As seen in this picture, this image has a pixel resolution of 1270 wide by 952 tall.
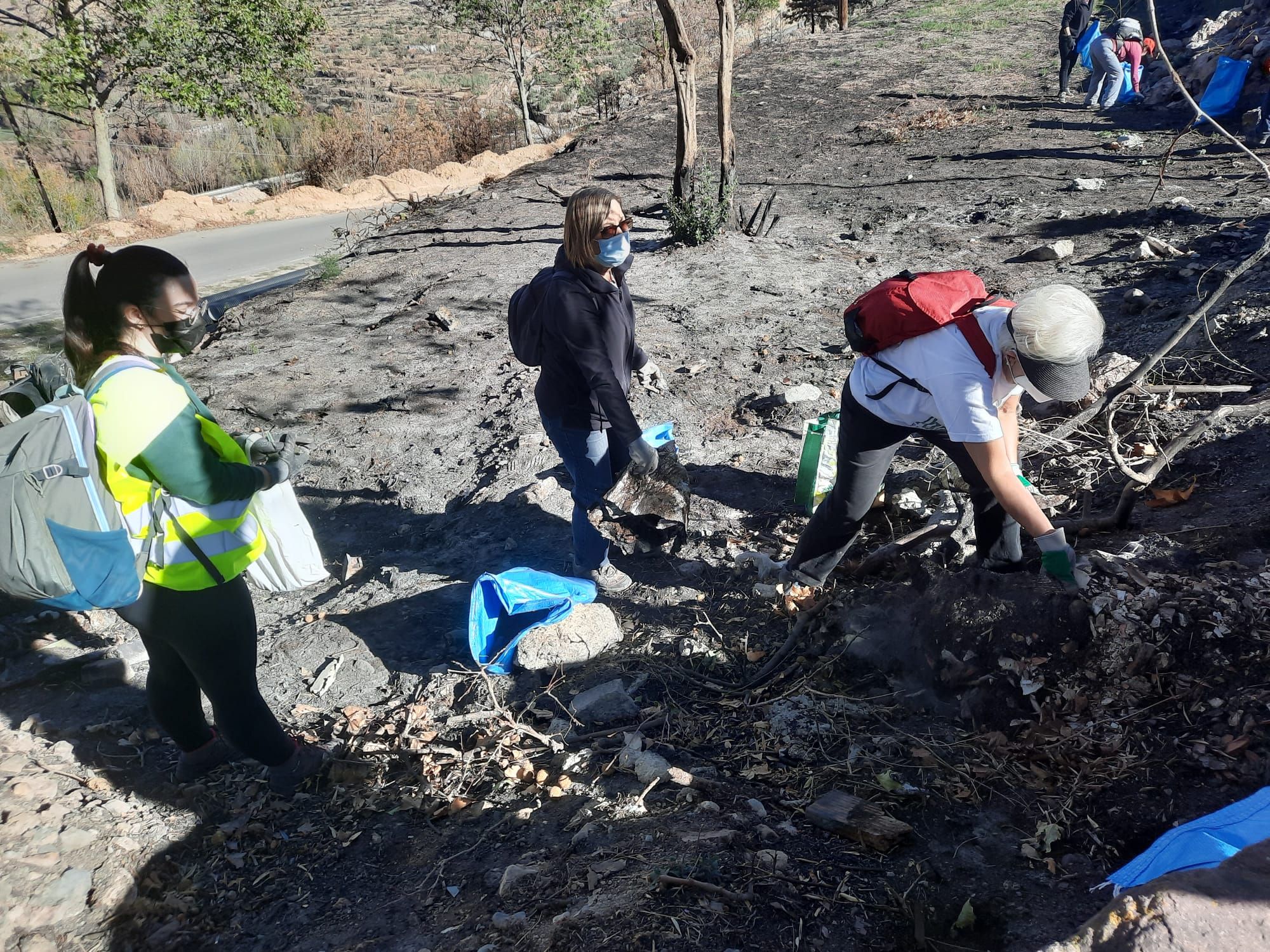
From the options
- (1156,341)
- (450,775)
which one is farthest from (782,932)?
(1156,341)

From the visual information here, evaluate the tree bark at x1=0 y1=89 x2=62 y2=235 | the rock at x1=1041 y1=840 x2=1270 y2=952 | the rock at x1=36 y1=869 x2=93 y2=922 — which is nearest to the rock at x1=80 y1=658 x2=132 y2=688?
the rock at x1=36 y1=869 x2=93 y2=922

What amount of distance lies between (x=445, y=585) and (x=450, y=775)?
137 cm

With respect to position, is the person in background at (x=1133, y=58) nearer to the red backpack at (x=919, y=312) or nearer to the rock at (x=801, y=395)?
the rock at (x=801, y=395)

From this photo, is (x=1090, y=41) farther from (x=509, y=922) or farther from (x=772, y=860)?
(x=509, y=922)

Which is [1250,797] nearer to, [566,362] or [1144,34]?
[566,362]

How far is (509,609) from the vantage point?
11.3ft

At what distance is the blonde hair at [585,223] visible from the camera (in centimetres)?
307

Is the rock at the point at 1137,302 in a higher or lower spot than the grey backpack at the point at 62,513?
lower

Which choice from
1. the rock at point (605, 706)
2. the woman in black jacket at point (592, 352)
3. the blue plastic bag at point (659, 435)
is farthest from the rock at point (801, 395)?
the rock at point (605, 706)

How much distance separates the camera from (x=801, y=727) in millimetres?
2799

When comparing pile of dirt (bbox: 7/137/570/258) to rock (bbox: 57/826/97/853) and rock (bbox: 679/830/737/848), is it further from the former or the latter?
rock (bbox: 679/830/737/848)

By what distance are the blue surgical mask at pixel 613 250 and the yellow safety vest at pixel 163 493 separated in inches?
58.9

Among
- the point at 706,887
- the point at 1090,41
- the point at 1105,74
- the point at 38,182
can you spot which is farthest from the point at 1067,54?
the point at 38,182

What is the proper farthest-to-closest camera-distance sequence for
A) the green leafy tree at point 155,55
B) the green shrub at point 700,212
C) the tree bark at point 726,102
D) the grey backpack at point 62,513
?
the green leafy tree at point 155,55 → the green shrub at point 700,212 → the tree bark at point 726,102 → the grey backpack at point 62,513
